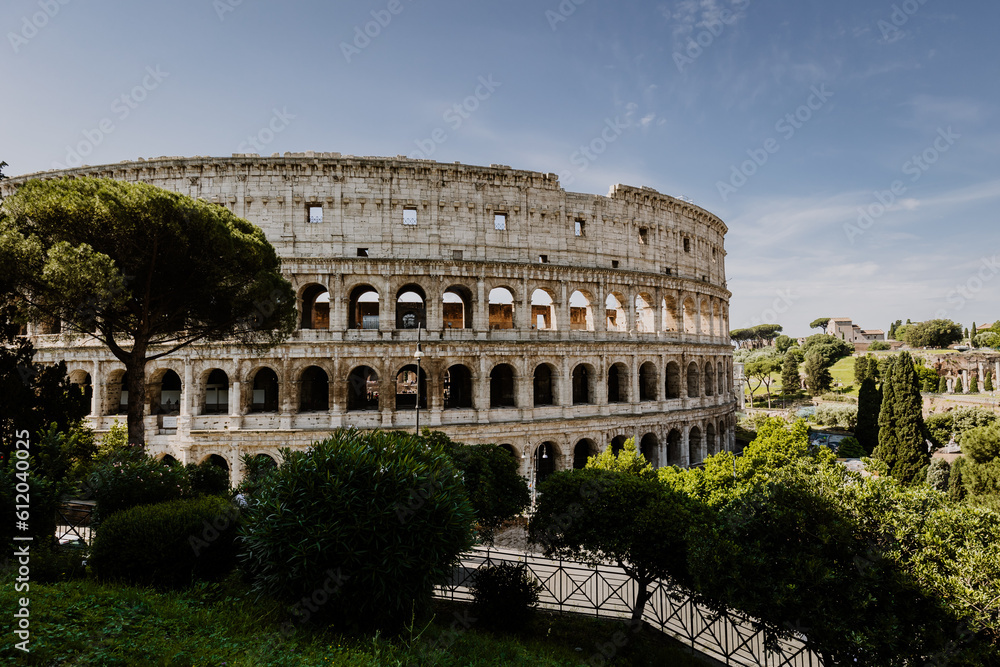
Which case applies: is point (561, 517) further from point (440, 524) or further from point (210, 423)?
point (210, 423)

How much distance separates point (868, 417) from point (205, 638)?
40.1 m

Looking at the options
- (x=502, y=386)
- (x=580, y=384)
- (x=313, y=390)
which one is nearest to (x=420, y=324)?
(x=502, y=386)

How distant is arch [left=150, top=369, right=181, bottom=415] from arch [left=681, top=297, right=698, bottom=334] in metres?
27.8

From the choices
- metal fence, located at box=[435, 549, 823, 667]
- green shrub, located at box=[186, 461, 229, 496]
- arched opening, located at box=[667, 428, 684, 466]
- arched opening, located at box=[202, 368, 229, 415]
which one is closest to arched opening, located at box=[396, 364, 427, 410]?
green shrub, located at box=[186, 461, 229, 496]

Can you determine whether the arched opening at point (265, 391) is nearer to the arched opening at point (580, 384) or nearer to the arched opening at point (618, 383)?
the arched opening at point (580, 384)

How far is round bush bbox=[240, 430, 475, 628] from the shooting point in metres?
6.34

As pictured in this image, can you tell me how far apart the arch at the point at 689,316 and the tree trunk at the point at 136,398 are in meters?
25.5

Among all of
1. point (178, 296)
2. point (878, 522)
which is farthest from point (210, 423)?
point (878, 522)

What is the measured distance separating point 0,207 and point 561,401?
67.4ft

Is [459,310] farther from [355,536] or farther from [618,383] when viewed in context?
[355,536]

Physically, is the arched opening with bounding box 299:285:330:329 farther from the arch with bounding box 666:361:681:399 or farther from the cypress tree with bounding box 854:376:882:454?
the cypress tree with bounding box 854:376:882:454

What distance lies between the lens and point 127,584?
7262 mm

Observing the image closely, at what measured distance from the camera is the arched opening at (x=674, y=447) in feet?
83.7

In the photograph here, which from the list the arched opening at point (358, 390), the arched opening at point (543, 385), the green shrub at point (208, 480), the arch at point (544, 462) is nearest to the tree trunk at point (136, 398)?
the green shrub at point (208, 480)
